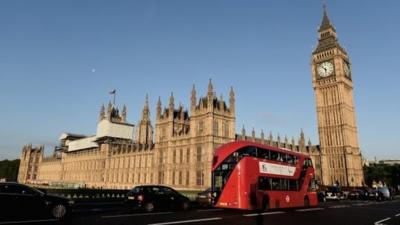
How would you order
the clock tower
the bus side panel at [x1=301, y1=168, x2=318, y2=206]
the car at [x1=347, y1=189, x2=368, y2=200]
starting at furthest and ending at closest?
the clock tower
the car at [x1=347, y1=189, x2=368, y2=200]
the bus side panel at [x1=301, y1=168, x2=318, y2=206]

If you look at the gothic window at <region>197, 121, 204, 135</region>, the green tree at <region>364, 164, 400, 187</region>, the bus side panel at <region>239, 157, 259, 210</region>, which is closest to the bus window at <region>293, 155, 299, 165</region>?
the bus side panel at <region>239, 157, 259, 210</region>

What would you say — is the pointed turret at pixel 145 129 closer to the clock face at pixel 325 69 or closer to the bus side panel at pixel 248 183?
the clock face at pixel 325 69

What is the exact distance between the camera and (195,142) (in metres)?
57.5

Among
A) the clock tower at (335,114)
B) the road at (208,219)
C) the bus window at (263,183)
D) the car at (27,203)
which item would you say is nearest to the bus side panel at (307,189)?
the bus window at (263,183)

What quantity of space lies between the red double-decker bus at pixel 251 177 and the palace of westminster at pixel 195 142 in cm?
3181

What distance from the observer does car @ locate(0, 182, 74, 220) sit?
44.1ft

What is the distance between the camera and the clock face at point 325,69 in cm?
8321

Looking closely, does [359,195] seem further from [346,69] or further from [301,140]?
[346,69]

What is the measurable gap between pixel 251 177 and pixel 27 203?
1205 centimetres

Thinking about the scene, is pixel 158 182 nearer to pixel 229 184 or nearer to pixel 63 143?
pixel 229 184

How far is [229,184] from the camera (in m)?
19.1

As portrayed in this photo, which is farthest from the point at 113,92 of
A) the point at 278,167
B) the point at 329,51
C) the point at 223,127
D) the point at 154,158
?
the point at 278,167

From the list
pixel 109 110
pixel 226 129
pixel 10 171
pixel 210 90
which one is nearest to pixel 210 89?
pixel 210 90

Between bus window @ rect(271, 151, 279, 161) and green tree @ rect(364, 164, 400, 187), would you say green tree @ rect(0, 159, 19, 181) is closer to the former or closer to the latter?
green tree @ rect(364, 164, 400, 187)
